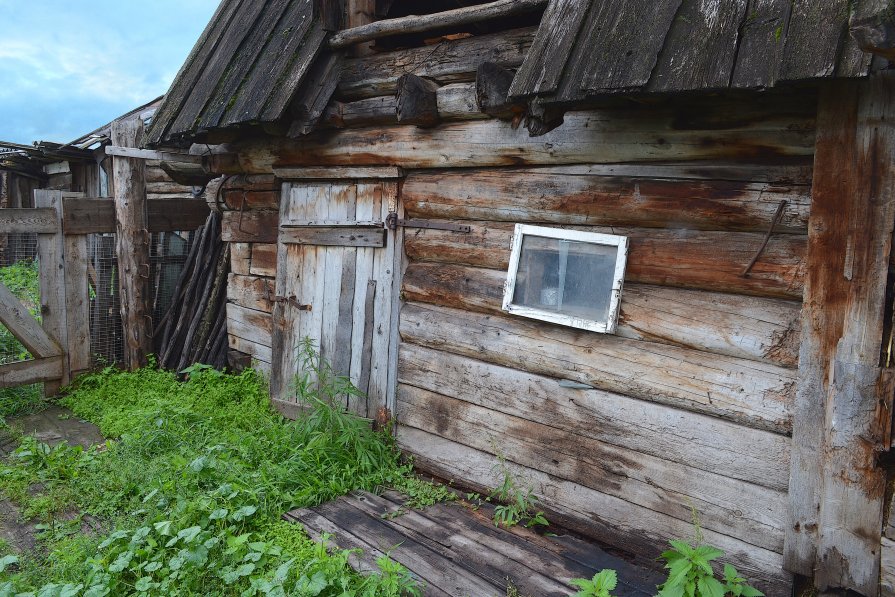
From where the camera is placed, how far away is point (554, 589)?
10.8 ft

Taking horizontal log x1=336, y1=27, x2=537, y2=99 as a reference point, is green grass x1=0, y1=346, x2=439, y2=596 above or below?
below

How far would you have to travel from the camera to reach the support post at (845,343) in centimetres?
275

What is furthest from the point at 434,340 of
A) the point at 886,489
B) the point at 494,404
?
the point at 886,489

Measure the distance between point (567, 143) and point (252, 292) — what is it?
13.0 ft

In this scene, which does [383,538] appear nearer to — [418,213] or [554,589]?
[554,589]

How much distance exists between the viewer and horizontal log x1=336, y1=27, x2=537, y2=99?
4023 millimetres

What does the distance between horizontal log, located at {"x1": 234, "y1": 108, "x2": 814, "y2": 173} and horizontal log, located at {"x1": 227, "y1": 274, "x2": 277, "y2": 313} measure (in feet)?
4.74

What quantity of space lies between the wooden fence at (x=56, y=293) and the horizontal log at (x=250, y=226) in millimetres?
1310

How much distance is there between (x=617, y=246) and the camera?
3619mm

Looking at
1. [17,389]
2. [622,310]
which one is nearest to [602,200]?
[622,310]

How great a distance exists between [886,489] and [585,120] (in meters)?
2.34

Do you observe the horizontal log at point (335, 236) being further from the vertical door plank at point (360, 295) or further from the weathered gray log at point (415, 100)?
the weathered gray log at point (415, 100)

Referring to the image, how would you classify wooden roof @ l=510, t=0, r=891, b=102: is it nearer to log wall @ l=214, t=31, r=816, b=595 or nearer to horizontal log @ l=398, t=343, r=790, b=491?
log wall @ l=214, t=31, r=816, b=595

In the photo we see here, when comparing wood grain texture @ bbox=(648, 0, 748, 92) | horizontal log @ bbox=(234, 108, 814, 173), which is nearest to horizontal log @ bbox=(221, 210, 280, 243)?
horizontal log @ bbox=(234, 108, 814, 173)
